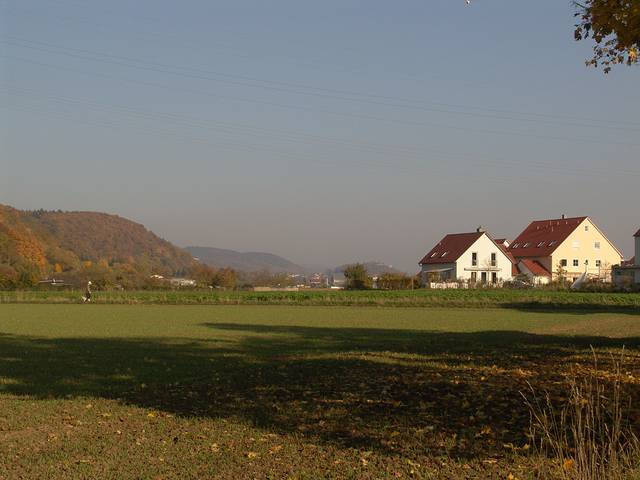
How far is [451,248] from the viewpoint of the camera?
101625 millimetres

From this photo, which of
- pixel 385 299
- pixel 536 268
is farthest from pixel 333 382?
pixel 536 268

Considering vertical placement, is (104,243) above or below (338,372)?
above

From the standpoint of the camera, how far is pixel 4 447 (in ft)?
33.0

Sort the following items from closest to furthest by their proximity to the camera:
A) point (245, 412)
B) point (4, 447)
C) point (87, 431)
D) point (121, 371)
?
point (4, 447) < point (87, 431) < point (245, 412) < point (121, 371)

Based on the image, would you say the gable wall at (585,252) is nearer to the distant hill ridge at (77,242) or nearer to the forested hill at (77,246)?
the forested hill at (77,246)

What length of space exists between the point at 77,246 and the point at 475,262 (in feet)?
324

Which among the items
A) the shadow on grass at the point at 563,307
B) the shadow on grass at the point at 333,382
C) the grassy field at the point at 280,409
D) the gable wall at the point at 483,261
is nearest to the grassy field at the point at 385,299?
the shadow on grass at the point at 563,307

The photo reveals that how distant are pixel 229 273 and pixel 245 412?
321 ft

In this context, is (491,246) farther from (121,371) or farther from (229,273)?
(121,371)

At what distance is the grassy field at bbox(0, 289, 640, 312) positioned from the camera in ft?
207

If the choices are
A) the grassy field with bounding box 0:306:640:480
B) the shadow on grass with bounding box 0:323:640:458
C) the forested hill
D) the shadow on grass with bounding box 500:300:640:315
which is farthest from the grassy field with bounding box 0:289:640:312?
the grassy field with bounding box 0:306:640:480

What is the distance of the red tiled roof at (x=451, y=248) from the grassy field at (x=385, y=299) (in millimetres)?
26097

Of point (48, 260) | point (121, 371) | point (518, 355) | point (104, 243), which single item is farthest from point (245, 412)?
Answer: point (104, 243)

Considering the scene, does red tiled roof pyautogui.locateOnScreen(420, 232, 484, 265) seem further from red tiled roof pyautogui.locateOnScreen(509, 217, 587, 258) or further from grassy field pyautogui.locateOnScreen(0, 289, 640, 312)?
grassy field pyautogui.locateOnScreen(0, 289, 640, 312)
